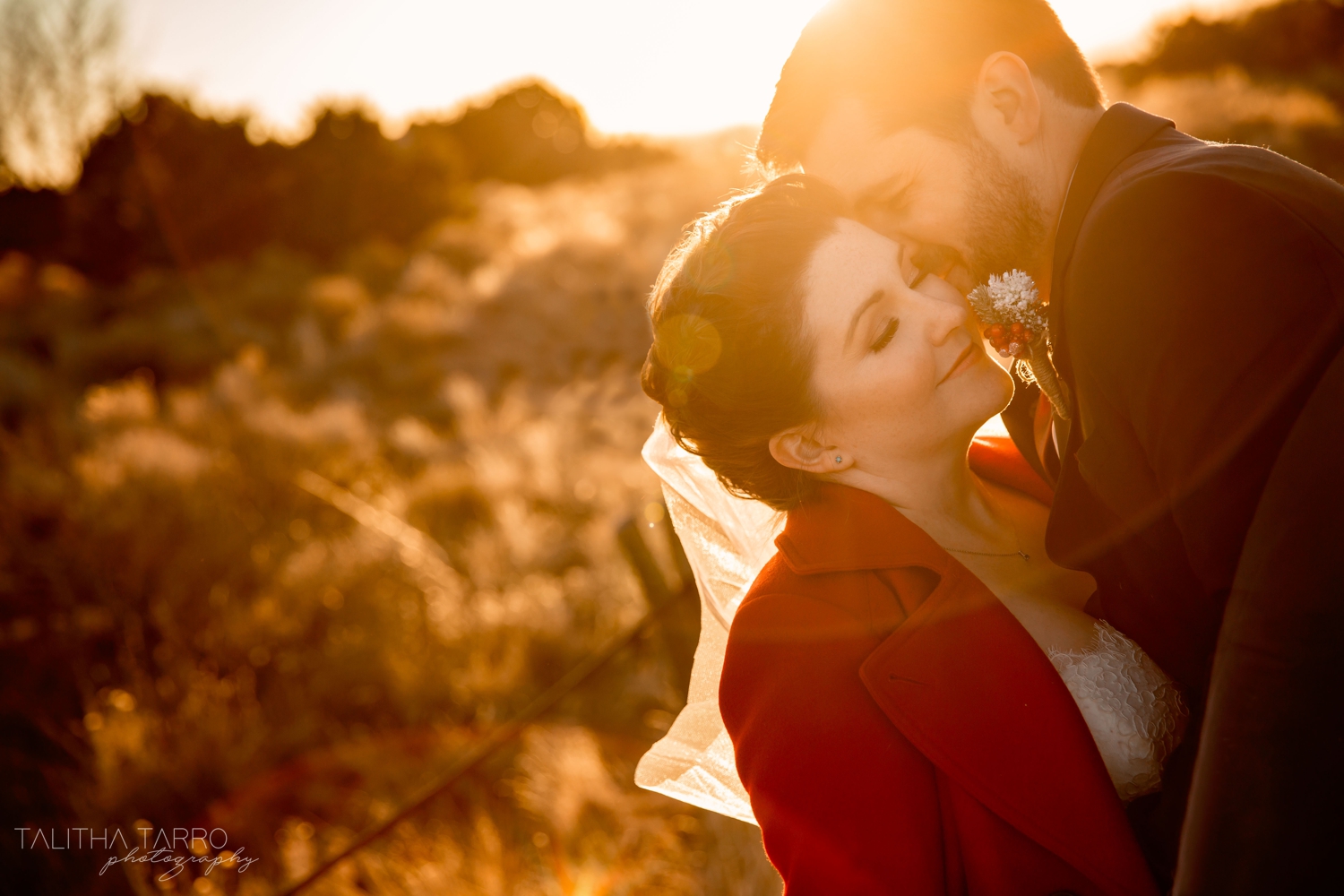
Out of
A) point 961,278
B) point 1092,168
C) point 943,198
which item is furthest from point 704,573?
point 1092,168

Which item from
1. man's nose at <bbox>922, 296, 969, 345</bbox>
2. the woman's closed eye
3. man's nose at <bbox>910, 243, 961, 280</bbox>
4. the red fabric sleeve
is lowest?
the red fabric sleeve

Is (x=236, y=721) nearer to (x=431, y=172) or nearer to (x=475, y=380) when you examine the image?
(x=475, y=380)

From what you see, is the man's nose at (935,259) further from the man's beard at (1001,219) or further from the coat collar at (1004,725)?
the coat collar at (1004,725)

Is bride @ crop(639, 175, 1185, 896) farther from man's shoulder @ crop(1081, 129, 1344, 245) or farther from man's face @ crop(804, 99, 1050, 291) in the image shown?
man's shoulder @ crop(1081, 129, 1344, 245)

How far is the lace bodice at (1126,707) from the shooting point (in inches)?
64.1

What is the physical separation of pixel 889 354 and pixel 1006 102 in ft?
2.25

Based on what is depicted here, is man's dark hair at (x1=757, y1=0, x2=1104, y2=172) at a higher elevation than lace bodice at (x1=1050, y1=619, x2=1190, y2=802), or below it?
higher

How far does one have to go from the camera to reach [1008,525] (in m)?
2.16

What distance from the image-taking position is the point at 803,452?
204cm

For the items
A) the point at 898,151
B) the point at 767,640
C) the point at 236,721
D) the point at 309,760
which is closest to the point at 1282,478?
the point at 767,640

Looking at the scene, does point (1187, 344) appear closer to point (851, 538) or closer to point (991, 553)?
point (851, 538)

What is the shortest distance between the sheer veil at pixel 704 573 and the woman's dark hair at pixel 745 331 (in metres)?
0.27

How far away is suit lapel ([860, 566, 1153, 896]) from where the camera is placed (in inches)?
58.6

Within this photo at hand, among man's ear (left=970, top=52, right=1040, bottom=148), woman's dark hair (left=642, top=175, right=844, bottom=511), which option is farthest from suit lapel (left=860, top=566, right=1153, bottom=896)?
man's ear (left=970, top=52, right=1040, bottom=148)
